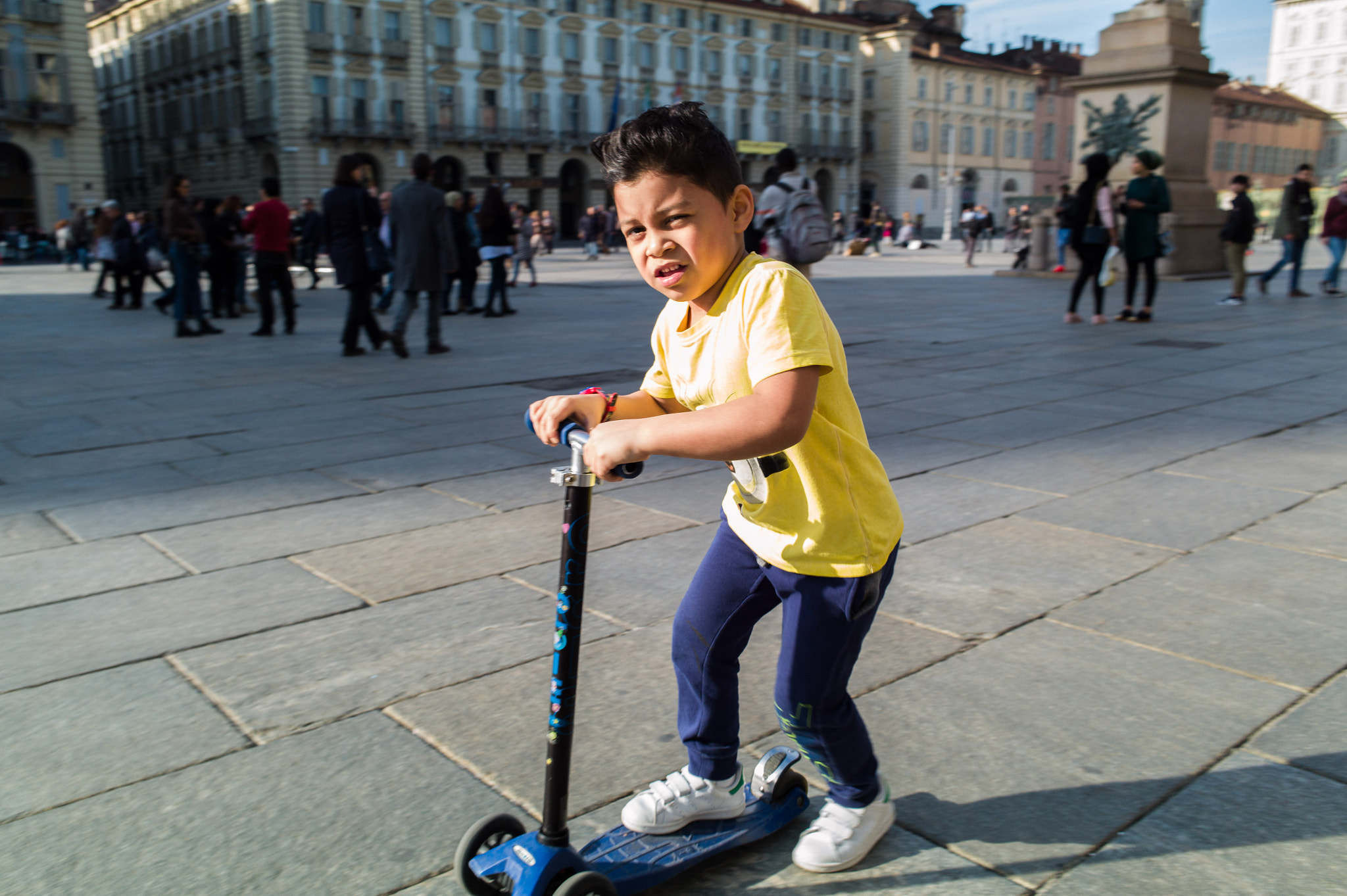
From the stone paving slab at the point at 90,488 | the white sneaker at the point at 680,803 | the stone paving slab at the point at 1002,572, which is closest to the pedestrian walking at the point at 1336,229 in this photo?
the stone paving slab at the point at 1002,572

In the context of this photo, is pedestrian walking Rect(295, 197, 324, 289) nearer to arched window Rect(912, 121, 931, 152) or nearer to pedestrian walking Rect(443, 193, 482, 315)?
pedestrian walking Rect(443, 193, 482, 315)

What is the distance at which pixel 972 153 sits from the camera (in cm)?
7288

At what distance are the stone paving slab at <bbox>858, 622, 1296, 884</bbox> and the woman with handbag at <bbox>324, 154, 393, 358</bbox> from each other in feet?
23.7

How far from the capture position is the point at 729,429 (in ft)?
5.08

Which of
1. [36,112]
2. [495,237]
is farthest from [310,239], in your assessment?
[36,112]

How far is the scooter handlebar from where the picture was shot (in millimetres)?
1518

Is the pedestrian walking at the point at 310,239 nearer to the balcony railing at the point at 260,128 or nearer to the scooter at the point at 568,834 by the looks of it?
the scooter at the point at 568,834

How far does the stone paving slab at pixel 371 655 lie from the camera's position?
2.54 meters

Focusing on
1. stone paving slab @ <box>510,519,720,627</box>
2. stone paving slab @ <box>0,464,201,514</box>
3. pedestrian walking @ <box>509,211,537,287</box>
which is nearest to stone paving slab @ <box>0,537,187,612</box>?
stone paving slab @ <box>0,464,201,514</box>

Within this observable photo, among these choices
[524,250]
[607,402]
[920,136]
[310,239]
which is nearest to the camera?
[607,402]

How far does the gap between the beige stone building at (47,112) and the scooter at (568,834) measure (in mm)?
46200

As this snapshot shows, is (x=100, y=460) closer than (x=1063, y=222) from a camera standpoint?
Yes

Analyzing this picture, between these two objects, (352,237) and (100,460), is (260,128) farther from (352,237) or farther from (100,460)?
(100,460)

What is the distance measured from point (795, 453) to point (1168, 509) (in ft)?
10.1
